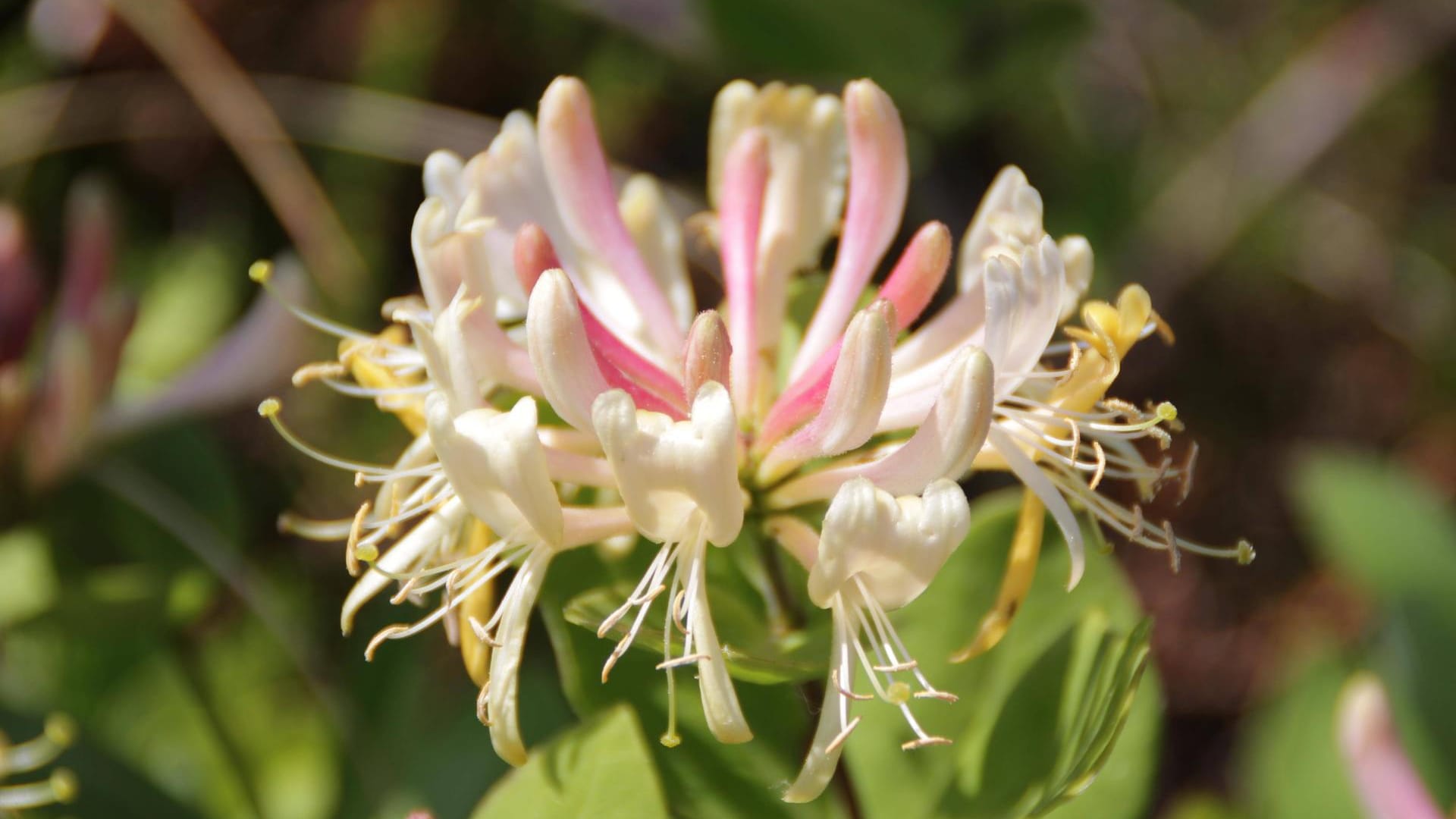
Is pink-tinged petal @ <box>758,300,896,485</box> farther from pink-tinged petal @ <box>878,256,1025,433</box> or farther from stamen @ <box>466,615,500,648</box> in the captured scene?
stamen @ <box>466,615,500,648</box>

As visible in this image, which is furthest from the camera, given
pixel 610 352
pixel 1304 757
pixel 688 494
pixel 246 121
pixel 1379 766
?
pixel 246 121

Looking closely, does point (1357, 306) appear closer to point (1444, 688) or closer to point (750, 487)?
point (1444, 688)

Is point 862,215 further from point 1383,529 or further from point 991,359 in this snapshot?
point 1383,529

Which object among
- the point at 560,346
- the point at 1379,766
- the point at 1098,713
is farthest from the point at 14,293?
the point at 1379,766

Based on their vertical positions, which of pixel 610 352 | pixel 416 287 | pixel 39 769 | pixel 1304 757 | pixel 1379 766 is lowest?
pixel 1304 757

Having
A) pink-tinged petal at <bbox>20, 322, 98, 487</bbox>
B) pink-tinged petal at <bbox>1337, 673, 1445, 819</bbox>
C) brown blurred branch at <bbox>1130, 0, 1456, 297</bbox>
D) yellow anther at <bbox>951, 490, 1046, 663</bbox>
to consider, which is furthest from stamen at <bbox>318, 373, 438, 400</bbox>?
brown blurred branch at <bbox>1130, 0, 1456, 297</bbox>

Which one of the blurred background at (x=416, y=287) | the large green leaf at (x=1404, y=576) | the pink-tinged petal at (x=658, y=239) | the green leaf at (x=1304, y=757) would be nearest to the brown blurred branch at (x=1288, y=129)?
the blurred background at (x=416, y=287)

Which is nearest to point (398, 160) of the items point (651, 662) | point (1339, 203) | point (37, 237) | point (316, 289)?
point (316, 289)

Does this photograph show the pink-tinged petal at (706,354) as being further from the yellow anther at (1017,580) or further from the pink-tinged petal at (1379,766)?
the pink-tinged petal at (1379,766)
